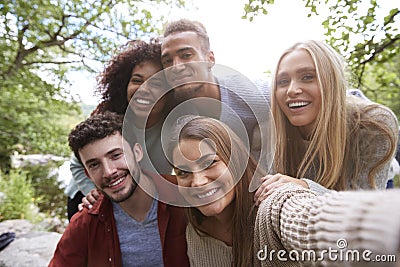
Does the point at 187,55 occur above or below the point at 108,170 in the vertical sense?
above

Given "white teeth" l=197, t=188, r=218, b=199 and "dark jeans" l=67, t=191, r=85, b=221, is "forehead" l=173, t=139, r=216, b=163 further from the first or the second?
"dark jeans" l=67, t=191, r=85, b=221

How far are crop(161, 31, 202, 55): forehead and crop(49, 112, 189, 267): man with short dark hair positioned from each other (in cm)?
17

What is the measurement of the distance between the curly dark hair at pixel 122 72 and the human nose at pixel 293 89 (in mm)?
280

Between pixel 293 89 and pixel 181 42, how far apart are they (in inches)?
10.0

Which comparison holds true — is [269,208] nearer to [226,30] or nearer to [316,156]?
[316,156]

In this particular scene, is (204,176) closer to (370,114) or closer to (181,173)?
(181,173)

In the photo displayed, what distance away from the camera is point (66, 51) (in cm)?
116

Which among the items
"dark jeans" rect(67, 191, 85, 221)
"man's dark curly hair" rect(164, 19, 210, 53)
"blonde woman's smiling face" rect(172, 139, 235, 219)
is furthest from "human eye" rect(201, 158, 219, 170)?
"dark jeans" rect(67, 191, 85, 221)

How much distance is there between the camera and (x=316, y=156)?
449 millimetres


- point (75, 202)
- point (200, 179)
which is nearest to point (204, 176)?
point (200, 179)

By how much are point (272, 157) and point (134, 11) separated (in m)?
0.68

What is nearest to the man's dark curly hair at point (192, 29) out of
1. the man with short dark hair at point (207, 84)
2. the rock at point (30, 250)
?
the man with short dark hair at point (207, 84)

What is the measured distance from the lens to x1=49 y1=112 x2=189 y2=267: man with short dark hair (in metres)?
0.55

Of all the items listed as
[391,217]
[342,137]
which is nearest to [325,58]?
[342,137]
